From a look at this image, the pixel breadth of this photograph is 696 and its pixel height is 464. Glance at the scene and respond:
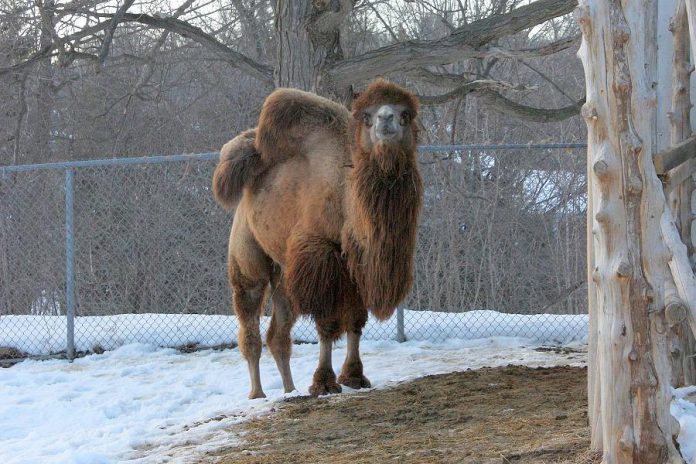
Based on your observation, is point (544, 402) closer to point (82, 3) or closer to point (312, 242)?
point (312, 242)

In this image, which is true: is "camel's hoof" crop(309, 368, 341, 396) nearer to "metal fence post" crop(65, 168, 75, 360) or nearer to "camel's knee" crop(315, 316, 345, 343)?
"camel's knee" crop(315, 316, 345, 343)

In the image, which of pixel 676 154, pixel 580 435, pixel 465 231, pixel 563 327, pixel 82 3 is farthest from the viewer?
pixel 465 231

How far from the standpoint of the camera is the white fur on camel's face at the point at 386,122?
577 centimetres

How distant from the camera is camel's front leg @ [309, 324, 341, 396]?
6.41 m

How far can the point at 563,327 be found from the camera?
8914 mm

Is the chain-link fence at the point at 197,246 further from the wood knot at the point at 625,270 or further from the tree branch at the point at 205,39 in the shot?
the wood knot at the point at 625,270

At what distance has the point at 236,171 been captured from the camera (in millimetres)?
6930

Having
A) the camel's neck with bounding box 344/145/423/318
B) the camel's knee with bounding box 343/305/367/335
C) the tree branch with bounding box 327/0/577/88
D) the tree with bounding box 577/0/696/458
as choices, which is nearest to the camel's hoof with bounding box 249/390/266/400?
the camel's knee with bounding box 343/305/367/335

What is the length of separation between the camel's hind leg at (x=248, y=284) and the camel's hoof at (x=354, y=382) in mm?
707

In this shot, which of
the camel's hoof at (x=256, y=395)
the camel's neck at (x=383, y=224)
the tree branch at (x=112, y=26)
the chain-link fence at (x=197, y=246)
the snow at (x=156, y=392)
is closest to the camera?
the snow at (x=156, y=392)

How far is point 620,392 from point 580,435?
0.91m

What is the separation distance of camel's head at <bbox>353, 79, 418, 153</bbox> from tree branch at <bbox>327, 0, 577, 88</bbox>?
106 inches

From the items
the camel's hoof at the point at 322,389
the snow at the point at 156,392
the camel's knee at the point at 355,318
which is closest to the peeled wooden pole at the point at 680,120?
the snow at the point at 156,392

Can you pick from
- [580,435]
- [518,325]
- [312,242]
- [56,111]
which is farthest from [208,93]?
[580,435]
